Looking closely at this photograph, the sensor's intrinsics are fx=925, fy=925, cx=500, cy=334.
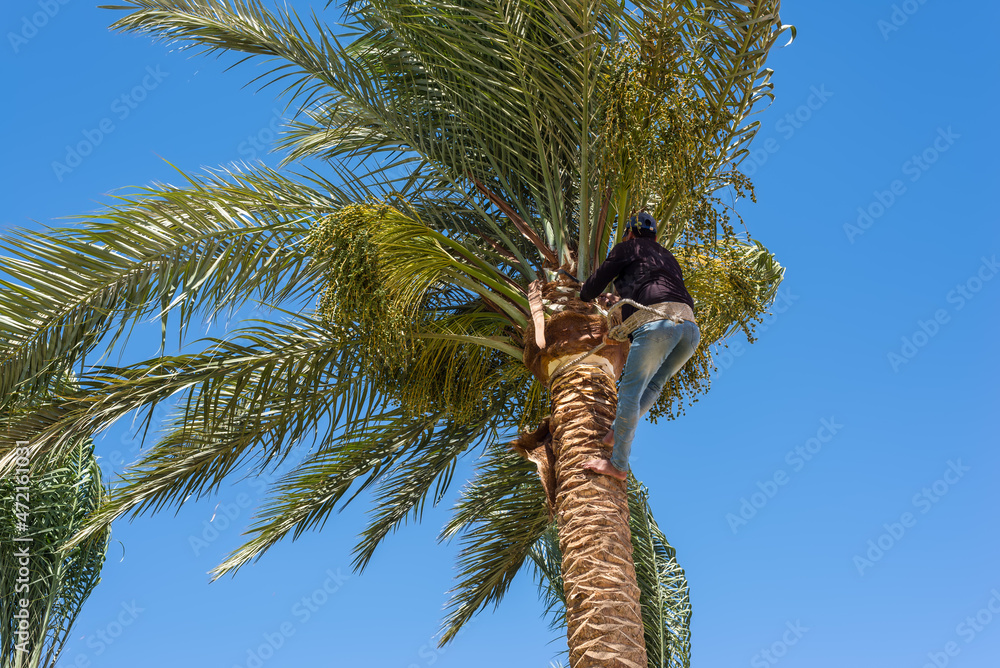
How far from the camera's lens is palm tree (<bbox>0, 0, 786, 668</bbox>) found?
6.27 meters

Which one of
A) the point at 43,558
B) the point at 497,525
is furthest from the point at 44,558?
the point at 497,525

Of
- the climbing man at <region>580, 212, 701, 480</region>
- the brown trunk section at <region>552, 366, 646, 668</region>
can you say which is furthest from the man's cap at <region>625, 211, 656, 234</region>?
the brown trunk section at <region>552, 366, 646, 668</region>

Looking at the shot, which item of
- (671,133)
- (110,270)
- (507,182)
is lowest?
(110,270)

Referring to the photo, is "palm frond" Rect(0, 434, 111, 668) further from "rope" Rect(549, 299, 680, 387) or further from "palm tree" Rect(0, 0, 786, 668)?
"rope" Rect(549, 299, 680, 387)

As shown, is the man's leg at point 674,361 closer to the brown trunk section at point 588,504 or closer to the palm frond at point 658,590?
the brown trunk section at point 588,504

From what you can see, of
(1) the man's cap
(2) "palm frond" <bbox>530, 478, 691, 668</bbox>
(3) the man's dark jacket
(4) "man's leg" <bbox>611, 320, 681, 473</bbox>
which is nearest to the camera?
(4) "man's leg" <bbox>611, 320, 681, 473</bbox>

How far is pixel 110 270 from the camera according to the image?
20.8ft

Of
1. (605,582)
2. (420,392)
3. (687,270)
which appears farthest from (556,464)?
(687,270)

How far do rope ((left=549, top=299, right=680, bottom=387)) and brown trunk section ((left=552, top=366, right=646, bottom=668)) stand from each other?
3.0 inches

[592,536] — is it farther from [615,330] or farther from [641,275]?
[641,275]

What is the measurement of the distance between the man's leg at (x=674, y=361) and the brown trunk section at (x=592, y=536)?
365 mm

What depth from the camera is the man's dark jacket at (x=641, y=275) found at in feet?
20.1

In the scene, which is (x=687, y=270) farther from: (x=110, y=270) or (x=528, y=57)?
(x=110, y=270)

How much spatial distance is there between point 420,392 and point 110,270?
2.61m
